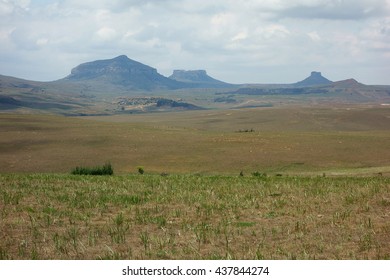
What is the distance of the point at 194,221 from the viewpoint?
1639 centimetres

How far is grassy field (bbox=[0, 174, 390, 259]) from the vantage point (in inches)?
498

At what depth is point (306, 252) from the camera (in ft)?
40.8

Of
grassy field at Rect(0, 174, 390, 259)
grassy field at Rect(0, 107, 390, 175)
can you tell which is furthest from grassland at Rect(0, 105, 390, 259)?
grassy field at Rect(0, 107, 390, 175)

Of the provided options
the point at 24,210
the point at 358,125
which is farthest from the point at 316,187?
the point at 358,125

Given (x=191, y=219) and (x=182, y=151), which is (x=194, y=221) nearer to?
(x=191, y=219)

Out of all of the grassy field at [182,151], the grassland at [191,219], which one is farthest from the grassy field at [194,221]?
the grassy field at [182,151]

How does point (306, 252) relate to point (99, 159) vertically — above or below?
above

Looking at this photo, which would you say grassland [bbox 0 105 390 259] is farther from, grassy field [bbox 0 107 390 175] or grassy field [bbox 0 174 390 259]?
grassy field [bbox 0 107 390 175]

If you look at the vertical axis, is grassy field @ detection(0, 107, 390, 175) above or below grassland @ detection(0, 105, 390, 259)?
below

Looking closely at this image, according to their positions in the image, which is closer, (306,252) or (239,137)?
(306,252)

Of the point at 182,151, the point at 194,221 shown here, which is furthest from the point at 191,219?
the point at 182,151

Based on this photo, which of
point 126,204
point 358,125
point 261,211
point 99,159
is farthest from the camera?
point 358,125

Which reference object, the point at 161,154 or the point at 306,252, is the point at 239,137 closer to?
the point at 161,154
